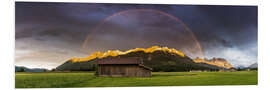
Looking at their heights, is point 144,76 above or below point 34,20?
below

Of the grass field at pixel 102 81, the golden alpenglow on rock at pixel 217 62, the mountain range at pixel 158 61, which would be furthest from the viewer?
the golden alpenglow on rock at pixel 217 62

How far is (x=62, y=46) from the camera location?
86.8 feet

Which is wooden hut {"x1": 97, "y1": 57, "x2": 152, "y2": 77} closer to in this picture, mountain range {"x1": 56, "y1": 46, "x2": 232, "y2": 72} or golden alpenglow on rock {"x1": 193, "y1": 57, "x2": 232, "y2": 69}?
mountain range {"x1": 56, "y1": 46, "x2": 232, "y2": 72}

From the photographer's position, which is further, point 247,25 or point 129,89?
point 247,25

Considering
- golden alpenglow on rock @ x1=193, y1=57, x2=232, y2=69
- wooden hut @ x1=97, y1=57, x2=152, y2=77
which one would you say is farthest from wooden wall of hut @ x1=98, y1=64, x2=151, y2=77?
golden alpenglow on rock @ x1=193, y1=57, x2=232, y2=69

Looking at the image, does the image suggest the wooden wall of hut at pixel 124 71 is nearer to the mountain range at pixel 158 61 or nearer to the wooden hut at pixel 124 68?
the wooden hut at pixel 124 68

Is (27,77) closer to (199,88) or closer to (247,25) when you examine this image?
(199,88)

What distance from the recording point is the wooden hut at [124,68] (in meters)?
28.6

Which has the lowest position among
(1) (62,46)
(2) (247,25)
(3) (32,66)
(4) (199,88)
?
(4) (199,88)

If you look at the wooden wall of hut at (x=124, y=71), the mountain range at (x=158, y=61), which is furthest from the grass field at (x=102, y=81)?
the mountain range at (x=158, y=61)

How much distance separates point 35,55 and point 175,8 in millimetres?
13559

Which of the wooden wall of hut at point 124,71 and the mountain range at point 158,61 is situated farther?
the wooden wall of hut at point 124,71

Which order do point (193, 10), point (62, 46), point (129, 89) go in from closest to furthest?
1. point (129, 89)
2. point (62, 46)
3. point (193, 10)

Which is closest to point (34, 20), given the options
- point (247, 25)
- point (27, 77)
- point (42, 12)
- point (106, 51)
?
point (42, 12)
